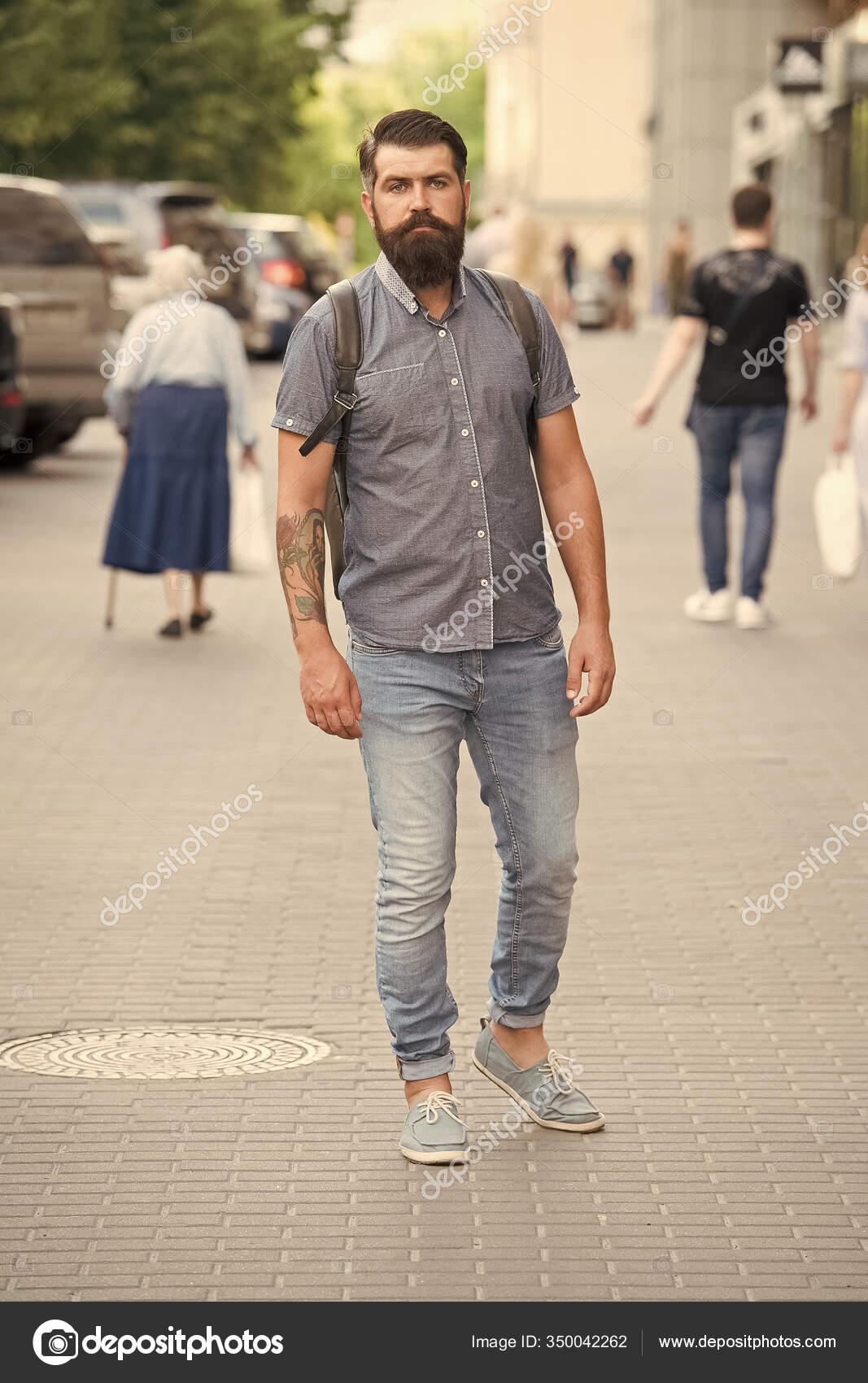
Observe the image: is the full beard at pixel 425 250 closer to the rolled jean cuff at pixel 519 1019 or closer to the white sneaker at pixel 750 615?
the rolled jean cuff at pixel 519 1019

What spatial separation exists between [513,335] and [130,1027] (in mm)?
1931

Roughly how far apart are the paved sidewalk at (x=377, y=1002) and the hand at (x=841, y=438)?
91 cm

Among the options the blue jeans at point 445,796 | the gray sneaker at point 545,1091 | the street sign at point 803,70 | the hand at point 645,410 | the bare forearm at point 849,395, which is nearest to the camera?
Result: the blue jeans at point 445,796

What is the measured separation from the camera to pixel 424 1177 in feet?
14.4

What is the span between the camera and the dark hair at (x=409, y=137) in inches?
167

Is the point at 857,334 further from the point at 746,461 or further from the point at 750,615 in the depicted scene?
the point at 750,615

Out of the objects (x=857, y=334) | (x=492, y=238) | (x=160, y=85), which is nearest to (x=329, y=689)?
(x=857, y=334)

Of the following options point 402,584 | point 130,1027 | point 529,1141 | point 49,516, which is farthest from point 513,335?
point 49,516

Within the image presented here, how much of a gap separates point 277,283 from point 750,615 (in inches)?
844

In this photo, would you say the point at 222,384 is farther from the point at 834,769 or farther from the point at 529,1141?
the point at 529,1141
